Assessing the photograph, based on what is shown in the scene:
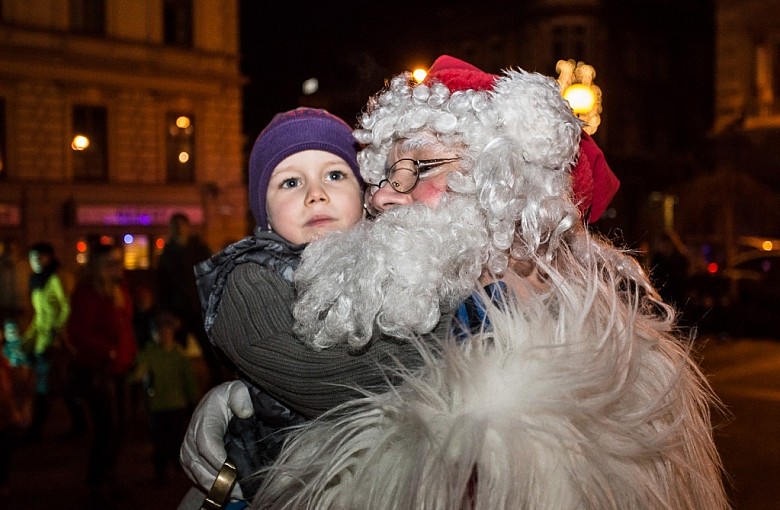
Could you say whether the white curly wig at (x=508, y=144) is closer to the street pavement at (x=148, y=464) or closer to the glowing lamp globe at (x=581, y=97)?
the street pavement at (x=148, y=464)

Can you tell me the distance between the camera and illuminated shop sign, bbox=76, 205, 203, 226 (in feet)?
67.1

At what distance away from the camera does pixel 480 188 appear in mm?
1675

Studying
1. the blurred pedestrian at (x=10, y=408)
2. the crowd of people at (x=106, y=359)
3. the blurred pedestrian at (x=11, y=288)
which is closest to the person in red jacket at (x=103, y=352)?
the crowd of people at (x=106, y=359)

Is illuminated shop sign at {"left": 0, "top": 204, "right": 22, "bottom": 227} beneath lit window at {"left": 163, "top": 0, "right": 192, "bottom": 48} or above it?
beneath

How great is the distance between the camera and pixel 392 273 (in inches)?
59.5

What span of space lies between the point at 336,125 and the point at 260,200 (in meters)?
0.35

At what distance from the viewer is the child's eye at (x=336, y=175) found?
227cm

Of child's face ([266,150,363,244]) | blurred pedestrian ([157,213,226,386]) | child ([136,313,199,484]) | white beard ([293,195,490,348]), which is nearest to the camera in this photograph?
white beard ([293,195,490,348])

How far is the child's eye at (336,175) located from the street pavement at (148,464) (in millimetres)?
3057

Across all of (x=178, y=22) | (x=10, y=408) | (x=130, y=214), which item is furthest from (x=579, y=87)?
(x=178, y=22)

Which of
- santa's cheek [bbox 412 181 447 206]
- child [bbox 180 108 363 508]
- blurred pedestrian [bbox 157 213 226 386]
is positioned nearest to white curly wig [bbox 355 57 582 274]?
santa's cheek [bbox 412 181 447 206]

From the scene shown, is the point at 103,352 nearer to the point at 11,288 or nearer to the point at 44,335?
the point at 44,335

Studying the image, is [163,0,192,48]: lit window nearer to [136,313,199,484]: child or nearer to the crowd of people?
the crowd of people

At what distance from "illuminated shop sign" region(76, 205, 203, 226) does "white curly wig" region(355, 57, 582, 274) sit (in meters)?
19.3
